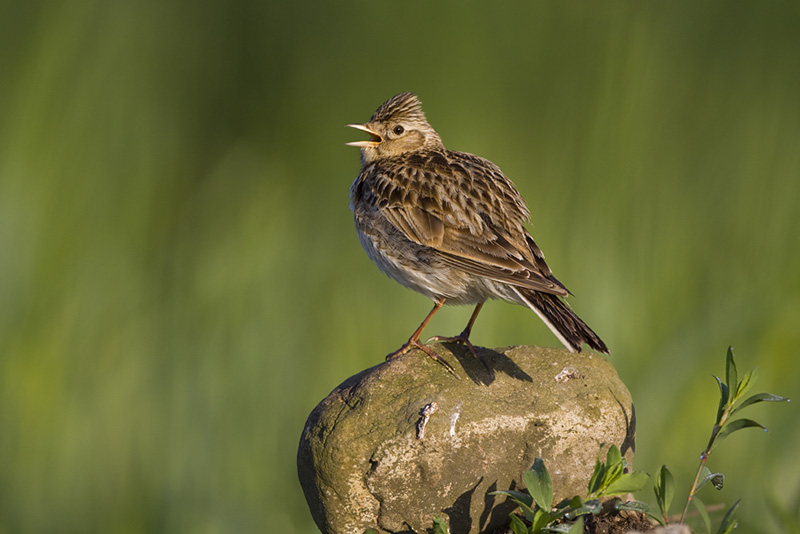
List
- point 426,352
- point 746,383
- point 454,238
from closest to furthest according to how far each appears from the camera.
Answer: point 746,383, point 426,352, point 454,238

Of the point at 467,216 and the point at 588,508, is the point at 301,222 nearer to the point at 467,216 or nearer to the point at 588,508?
the point at 467,216

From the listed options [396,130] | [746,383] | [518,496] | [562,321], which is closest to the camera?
[518,496]

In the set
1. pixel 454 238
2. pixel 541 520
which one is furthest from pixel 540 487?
pixel 454 238

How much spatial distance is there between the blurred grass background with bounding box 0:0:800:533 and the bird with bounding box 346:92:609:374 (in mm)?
800

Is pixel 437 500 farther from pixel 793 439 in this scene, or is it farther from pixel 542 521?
pixel 793 439

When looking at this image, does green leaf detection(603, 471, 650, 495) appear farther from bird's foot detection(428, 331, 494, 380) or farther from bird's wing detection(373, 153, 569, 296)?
bird's wing detection(373, 153, 569, 296)

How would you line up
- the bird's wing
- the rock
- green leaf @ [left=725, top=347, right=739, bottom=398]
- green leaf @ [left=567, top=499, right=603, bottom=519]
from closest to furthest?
green leaf @ [left=567, top=499, right=603, bottom=519] → green leaf @ [left=725, top=347, right=739, bottom=398] → the rock → the bird's wing

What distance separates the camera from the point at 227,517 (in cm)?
446

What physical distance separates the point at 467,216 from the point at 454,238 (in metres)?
0.14

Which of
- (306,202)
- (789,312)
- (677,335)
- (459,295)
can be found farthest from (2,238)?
Answer: (789,312)

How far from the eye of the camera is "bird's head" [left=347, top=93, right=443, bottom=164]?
14.6ft

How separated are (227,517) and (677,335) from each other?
238 centimetres

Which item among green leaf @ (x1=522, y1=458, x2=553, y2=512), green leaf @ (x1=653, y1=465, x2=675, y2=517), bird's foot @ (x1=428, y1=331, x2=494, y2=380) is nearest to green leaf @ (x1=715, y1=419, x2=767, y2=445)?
green leaf @ (x1=653, y1=465, x2=675, y2=517)

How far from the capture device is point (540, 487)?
7.47 ft
